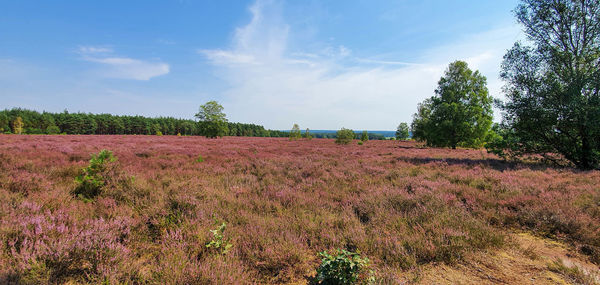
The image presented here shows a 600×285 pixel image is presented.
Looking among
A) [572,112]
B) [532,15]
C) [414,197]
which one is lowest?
[414,197]

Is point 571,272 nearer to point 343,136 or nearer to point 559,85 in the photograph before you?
point 559,85

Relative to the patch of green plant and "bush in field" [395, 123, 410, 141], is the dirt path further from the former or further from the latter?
"bush in field" [395, 123, 410, 141]

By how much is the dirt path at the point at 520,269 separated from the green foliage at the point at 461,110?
2040 cm

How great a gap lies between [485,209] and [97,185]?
899cm

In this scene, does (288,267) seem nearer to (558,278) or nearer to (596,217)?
(558,278)

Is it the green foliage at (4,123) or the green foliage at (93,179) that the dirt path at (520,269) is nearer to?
the green foliage at (93,179)

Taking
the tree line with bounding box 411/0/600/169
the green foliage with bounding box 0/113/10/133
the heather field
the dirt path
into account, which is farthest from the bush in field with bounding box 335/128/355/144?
the green foliage with bounding box 0/113/10/133

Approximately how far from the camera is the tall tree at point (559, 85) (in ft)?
31.6

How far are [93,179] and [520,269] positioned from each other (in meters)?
8.16

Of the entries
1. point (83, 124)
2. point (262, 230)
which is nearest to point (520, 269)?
point (262, 230)

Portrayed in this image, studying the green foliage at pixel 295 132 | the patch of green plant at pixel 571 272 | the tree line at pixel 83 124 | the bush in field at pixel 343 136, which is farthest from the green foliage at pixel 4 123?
the patch of green plant at pixel 571 272

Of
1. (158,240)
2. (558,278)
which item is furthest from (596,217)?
(158,240)

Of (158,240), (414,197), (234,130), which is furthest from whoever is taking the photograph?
(234,130)

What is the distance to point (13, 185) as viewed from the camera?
4703mm
